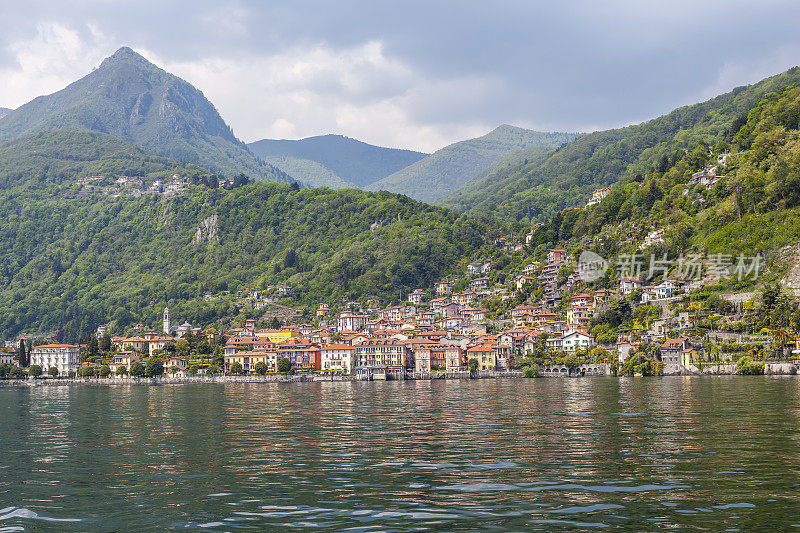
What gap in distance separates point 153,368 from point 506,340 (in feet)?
207

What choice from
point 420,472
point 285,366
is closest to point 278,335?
point 285,366

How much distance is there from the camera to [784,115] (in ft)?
480

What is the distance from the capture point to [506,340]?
132 metres

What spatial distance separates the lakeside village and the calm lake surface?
2243 inches

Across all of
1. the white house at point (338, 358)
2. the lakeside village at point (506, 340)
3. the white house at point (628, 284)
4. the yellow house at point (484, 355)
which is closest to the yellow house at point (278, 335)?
the lakeside village at point (506, 340)

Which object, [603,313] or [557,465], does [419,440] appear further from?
[603,313]

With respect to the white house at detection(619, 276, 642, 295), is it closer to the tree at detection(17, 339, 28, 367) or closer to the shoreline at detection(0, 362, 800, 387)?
the shoreline at detection(0, 362, 800, 387)

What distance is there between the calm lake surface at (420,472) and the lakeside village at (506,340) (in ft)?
187

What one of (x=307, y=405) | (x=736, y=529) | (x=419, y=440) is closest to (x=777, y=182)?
(x=307, y=405)

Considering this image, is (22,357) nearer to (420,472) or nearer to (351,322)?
(351,322)

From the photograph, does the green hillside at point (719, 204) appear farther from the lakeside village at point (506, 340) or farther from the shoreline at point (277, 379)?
the shoreline at point (277, 379)

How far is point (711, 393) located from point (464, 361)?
256 feet

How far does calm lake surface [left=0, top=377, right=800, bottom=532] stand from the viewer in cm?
1684

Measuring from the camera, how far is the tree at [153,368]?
133 meters
